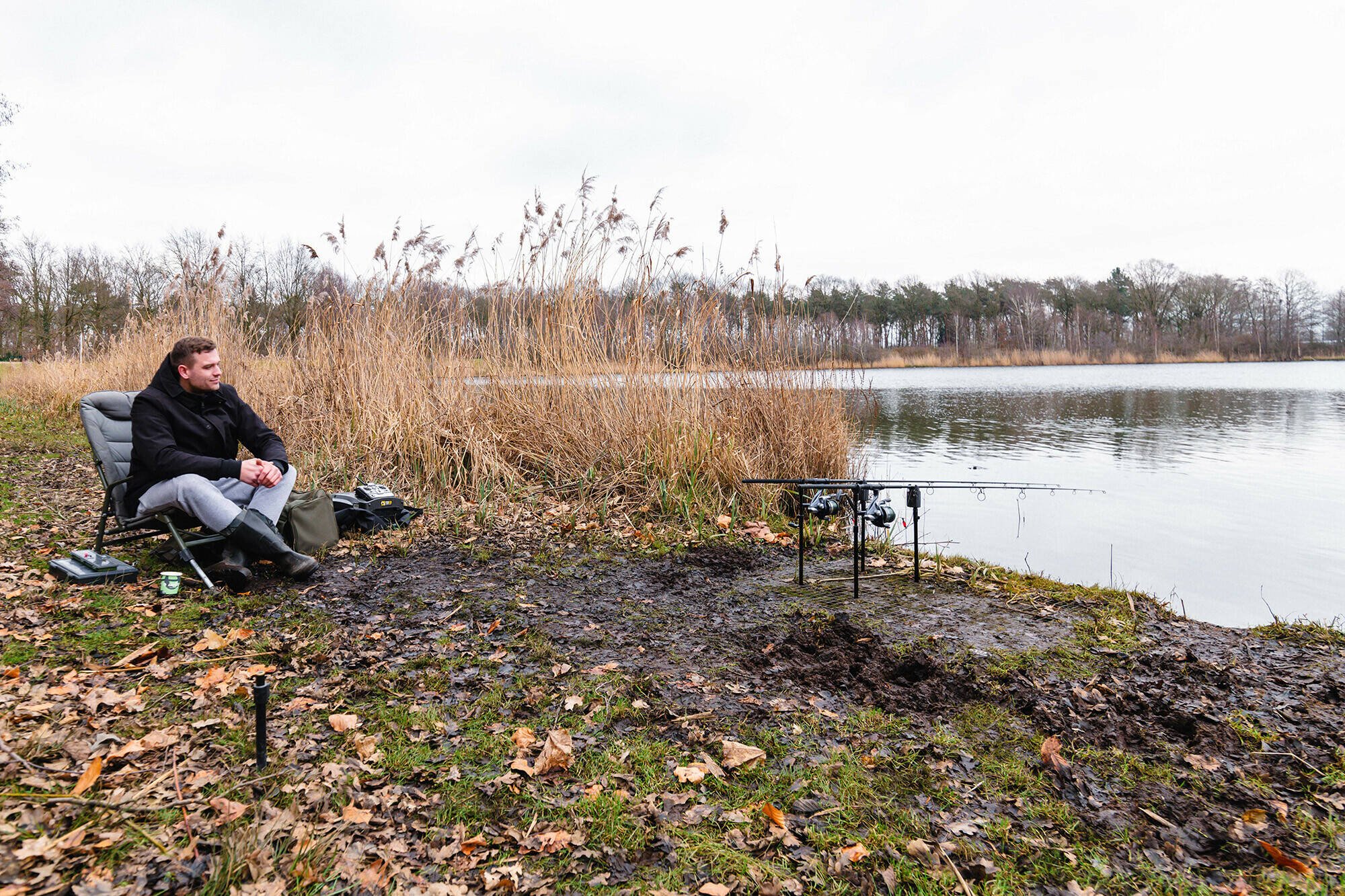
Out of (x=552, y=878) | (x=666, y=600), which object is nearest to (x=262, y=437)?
(x=666, y=600)

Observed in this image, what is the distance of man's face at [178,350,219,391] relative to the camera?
4.14m

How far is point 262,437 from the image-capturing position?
4.48 meters

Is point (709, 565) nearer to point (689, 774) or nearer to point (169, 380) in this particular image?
point (689, 774)

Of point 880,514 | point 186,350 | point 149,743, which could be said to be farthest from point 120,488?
point 880,514

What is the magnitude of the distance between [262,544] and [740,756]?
293 centimetres

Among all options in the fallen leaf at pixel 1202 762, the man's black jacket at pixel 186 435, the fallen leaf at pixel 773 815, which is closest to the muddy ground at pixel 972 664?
the fallen leaf at pixel 1202 762

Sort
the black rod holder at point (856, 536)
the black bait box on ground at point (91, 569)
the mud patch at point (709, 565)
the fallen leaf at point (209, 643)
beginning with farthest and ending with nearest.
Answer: the mud patch at point (709, 565) < the black rod holder at point (856, 536) < the black bait box on ground at point (91, 569) < the fallen leaf at point (209, 643)

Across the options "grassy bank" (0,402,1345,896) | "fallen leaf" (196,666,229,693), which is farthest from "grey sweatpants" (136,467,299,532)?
"fallen leaf" (196,666,229,693)

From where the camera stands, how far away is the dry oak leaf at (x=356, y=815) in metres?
2.00

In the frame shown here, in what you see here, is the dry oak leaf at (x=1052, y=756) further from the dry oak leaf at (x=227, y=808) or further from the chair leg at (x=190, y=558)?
the chair leg at (x=190, y=558)

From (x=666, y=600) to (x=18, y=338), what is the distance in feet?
102

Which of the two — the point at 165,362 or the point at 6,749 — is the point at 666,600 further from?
the point at 165,362

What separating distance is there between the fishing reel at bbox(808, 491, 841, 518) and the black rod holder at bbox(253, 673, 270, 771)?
3800 mm

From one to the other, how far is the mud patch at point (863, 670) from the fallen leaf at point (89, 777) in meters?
2.21
